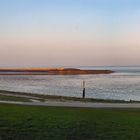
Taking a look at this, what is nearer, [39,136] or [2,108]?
[39,136]

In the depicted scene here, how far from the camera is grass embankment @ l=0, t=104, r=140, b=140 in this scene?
16516 mm

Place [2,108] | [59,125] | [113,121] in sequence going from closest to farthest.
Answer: [59,125] → [113,121] → [2,108]

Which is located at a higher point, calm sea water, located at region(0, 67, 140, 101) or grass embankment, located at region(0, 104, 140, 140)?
grass embankment, located at region(0, 104, 140, 140)

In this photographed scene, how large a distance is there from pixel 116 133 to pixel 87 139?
59.8 inches

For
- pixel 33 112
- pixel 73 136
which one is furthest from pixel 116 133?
pixel 33 112

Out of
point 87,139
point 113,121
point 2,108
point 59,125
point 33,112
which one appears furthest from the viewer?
point 2,108

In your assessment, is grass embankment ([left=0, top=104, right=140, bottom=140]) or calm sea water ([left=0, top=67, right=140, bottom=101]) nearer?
grass embankment ([left=0, top=104, right=140, bottom=140])

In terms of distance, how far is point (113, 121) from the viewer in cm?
1955

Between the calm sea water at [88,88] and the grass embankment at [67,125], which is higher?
the grass embankment at [67,125]

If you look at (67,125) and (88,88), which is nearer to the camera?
(67,125)

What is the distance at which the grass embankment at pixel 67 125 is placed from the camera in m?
16.5

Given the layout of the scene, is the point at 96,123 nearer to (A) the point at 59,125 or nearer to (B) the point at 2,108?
(A) the point at 59,125

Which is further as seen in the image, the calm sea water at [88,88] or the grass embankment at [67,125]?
the calm sea water at [88,88]

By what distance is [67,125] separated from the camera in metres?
18.4
